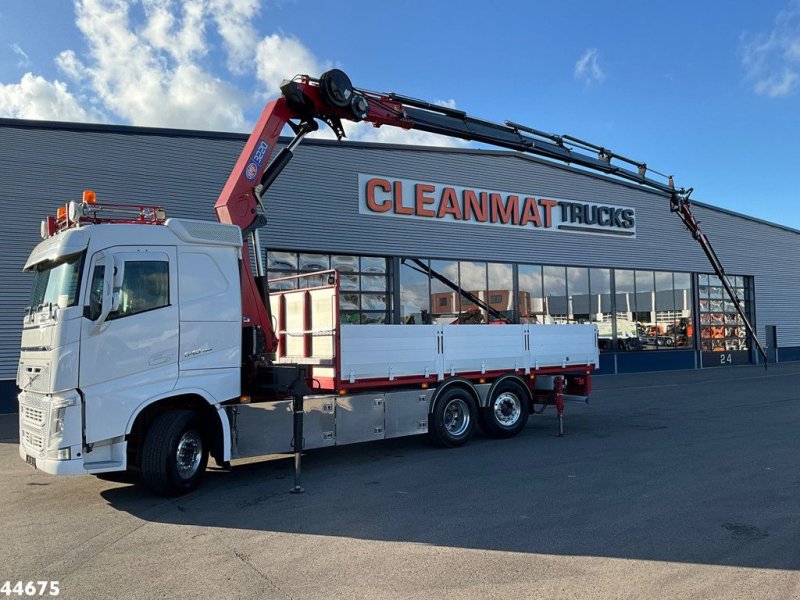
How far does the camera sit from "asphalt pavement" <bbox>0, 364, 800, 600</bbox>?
4.73 meters

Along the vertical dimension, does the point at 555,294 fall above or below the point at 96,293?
above

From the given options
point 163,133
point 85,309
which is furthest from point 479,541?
point 163,133

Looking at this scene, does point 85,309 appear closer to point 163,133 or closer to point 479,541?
point 479,541

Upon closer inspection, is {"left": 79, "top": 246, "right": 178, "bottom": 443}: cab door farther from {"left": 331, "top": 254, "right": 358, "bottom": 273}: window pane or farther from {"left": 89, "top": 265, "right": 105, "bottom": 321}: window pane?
{"left": 331, "top": 254, "right": 358, "bottom": 273}: window pane

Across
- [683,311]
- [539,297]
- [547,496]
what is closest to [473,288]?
[539,297]

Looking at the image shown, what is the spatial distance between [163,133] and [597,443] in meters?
14.4

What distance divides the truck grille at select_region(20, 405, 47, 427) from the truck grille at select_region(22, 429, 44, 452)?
0.14 meters

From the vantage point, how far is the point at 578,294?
2603 centimetres

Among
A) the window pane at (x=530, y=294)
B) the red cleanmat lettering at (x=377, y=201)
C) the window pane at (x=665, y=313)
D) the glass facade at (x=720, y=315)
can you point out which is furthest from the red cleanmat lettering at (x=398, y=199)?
the glass facade at (x=720, y=315)

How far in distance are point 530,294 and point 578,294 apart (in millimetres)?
2663

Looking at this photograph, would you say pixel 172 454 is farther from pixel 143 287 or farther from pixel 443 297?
pixel 443 297

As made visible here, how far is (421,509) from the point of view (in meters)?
6.66

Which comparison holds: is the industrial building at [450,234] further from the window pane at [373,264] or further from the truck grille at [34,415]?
the truck grille at [34,415]

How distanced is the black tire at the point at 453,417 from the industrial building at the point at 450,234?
32.6ft
